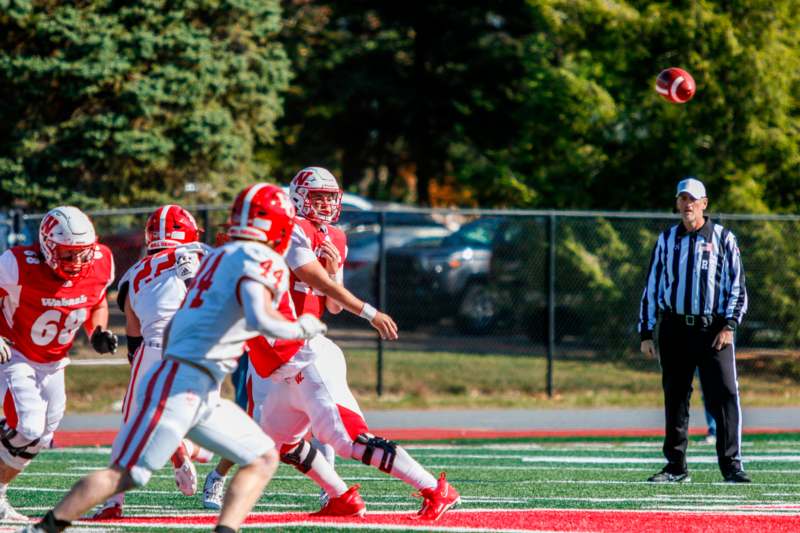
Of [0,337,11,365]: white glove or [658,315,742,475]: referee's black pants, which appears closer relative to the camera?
[0,337,11,365]: white glove

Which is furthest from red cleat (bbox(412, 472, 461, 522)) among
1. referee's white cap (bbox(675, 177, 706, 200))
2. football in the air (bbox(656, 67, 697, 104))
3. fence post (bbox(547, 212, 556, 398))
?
fence post (bbox(547, 212, 556, 398))

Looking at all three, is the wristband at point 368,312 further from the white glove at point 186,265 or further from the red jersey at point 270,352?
the white glove at point 186,265

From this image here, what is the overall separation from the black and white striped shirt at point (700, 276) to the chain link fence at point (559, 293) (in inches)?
270

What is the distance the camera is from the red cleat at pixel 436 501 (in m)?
6.68

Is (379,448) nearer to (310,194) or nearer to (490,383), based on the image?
(310,194)

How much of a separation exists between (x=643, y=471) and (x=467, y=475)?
147 centimetres

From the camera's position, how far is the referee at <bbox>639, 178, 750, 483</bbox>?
29.3 ft

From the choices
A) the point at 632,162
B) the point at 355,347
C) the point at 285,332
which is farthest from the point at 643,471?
the point at 632,162

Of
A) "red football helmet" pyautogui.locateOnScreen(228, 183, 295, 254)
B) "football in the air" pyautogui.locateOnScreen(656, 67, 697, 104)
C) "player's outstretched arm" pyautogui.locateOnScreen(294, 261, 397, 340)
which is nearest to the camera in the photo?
"red football helmet" pyautogui.locateOnScreen(228, 183, 295, 254)

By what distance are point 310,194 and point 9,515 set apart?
2.52 m

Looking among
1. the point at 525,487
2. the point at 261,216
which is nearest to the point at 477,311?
the point at 525,487

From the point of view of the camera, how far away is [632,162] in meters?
18.4

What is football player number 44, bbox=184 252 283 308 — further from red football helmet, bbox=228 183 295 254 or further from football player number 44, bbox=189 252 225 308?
red football helmet, bbox=228 183 295 254

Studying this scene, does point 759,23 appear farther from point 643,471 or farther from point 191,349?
point 191,349
